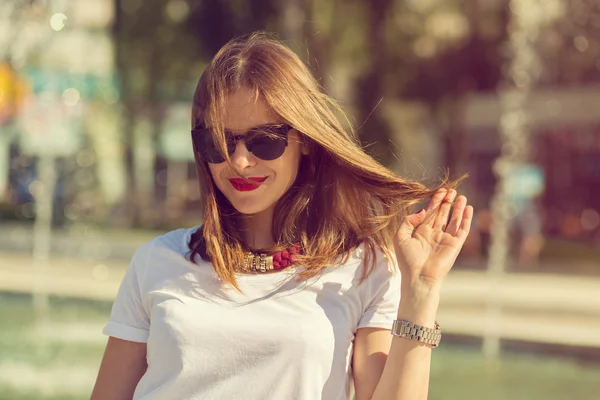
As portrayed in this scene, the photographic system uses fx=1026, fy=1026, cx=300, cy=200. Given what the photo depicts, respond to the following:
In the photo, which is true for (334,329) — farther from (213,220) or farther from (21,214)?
(21,214)

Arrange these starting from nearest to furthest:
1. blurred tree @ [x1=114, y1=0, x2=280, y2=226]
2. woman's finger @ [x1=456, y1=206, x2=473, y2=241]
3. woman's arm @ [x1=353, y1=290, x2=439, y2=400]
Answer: woman's arm @ [x1=353, y1=290, x2=439, y2=400]
woman's finger @ [x1=456, y1=206, x2=473, y2=241]
blurred tree @ [x1=114, y1=0, x2=280, y2=226]

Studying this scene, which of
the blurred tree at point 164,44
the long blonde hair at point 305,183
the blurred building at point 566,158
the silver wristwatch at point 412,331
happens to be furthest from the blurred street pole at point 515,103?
the silver wristwatch at point 412,331

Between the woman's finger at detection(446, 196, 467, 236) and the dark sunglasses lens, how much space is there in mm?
521

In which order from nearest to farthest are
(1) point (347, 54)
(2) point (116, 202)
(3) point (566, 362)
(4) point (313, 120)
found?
1. (4) point (313, 120)
2. (3) point (566, 362)
3. (1) point (347, 54)
4. (2) point (116, 202)

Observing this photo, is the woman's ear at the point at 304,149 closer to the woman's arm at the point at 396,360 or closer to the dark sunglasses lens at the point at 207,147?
the dark sunglasses lens at the point at 207,147

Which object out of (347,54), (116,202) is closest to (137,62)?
(347,54)

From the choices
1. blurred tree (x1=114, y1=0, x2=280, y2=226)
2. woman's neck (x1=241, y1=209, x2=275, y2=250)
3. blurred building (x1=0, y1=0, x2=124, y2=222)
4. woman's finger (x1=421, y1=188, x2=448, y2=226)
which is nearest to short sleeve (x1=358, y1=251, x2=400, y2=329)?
woman's finger (x1=421, y1=188, x2=448, y2=226)

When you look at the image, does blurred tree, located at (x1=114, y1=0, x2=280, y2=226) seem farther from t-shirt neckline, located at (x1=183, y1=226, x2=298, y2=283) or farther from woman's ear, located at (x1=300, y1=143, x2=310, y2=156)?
t-shirt neckline, located at (x1=183, y1=226, x2=298, y2=283)

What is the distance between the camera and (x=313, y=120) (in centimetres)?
233

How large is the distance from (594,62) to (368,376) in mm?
23581

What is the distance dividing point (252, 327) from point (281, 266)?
183 millimetres

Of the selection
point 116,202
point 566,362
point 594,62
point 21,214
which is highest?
point 594,62

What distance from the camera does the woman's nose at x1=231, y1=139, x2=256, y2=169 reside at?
2.27 meters

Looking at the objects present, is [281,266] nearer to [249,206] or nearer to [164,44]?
[249,206]
